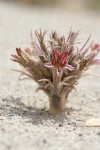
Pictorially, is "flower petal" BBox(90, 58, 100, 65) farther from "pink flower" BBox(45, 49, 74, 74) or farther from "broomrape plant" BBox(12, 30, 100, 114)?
"pink flower" BBox(45, 49, 74, 74)

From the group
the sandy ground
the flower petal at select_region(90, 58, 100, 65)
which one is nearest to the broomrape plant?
the flower petal at select_region(90, 58, 100, 65)

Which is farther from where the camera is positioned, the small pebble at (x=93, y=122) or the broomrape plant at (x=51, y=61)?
the broomrape plant at (x=51, y=61)

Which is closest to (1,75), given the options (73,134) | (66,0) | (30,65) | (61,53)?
(30,65)

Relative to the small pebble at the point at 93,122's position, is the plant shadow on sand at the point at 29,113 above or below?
above

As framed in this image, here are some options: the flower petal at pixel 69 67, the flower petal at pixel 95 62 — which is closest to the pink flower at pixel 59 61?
the flower petal at pixel 69 67

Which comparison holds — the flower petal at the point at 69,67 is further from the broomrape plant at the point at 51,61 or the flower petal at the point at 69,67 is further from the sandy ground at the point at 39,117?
the sandy ground at the point at 39,117

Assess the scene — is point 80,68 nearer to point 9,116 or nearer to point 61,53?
point 61,53

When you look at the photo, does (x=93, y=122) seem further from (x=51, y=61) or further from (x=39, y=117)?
(x=51, y=61)

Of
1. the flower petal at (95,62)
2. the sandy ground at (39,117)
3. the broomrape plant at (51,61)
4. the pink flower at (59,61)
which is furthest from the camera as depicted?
the flower petal at (95,62)

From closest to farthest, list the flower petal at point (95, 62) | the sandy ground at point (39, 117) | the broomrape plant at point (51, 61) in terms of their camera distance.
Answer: the sandy ground at point (39, 117)
the broomrape plant at point (51, 61)
the flower petal at point (95, 62)
